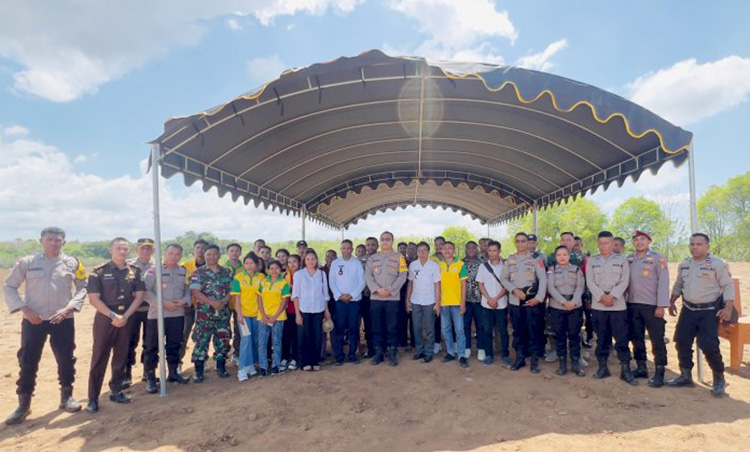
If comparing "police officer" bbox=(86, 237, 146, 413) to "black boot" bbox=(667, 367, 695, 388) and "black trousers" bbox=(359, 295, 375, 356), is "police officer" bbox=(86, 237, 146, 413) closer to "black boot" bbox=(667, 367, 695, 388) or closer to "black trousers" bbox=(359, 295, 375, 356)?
"black trousers" bbox=(359, 295, 375, 356)

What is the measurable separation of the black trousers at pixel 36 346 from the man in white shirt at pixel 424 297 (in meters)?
4.12

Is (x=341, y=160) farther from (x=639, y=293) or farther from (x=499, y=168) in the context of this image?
(x=639, y=293)

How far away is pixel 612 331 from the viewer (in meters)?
4.85

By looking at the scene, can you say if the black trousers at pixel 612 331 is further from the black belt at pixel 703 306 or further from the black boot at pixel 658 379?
the black belt at pixel 703 306

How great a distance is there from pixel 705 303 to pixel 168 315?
6342 millimetres

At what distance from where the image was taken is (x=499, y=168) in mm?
8641

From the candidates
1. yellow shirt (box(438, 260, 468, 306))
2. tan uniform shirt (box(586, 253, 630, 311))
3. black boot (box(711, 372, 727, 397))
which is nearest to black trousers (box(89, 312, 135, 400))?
yellow shirt (box(438, 260, 468, 306))

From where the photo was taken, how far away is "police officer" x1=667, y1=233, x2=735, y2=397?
439 cm

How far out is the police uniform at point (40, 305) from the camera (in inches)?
168

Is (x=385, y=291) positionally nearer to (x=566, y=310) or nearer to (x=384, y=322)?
(x=384, y=322)

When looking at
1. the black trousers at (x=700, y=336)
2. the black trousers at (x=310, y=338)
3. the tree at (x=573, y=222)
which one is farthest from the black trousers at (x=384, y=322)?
the tree at (x=573, y=222)

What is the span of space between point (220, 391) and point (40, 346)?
199cm

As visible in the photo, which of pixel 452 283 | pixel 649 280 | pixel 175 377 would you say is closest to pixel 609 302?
pixel 649 280

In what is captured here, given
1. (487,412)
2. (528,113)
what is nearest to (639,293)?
(487,412)
